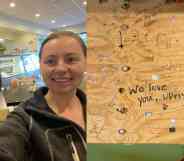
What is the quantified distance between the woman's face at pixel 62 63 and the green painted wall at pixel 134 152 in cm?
34

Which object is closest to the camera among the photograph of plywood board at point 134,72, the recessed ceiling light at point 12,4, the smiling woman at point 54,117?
the photograph of plywood board at point 134,72

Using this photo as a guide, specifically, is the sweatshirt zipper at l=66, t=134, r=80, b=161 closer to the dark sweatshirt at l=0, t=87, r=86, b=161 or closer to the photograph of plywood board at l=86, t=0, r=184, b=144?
the dark sweatshirt at l=0, t=87, r=86, b=161

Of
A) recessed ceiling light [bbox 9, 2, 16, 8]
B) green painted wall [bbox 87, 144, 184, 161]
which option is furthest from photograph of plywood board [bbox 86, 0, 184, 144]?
recessed ceiling light [bbox 9, 2, 16, 8]

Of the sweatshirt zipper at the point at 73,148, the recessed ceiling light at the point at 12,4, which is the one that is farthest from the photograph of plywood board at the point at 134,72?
the recessed ceiling light at the point at 12,4

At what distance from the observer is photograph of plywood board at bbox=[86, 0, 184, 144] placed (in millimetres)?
1176

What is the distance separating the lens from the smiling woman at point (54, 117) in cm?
128

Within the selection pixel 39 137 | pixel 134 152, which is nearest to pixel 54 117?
pixel 39 137

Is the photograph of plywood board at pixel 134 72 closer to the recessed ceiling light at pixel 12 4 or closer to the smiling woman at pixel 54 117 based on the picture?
the smiling woman at pixel 54 117

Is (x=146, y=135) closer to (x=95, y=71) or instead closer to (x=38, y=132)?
(x=95, y=71)

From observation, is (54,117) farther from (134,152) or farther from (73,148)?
(134,152)

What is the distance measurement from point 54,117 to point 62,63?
0.24 meters

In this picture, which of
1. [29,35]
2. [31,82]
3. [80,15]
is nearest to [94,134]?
[31,82]

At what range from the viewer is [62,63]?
1.37 metres

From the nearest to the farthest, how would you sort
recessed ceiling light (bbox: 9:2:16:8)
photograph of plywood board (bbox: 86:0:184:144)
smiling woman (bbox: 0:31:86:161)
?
1. photograph of plywood board (bbox: 86:0:184:144)
2. smiling woman (bbox: 0:31:86:161)
3. recessed ceiling light (bbox: 9:2:16:8)
